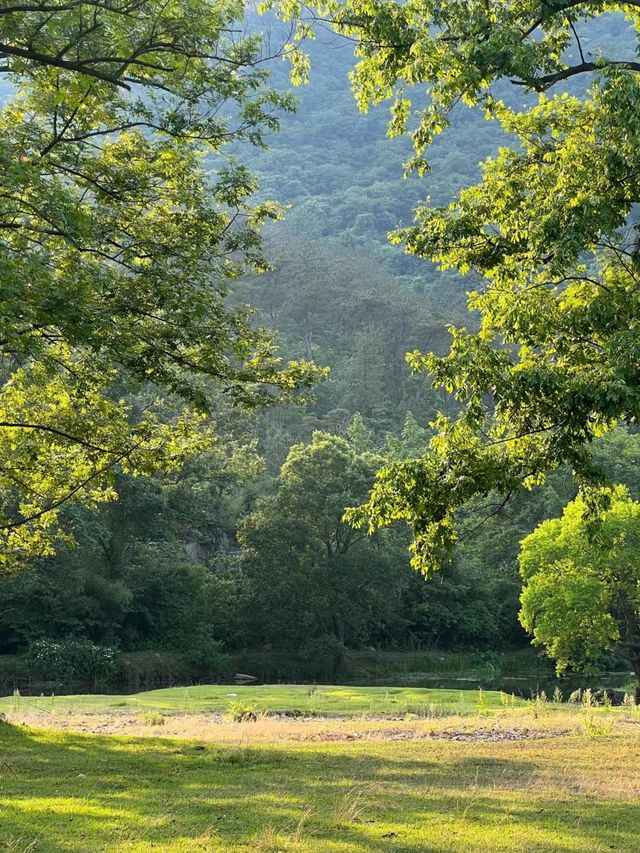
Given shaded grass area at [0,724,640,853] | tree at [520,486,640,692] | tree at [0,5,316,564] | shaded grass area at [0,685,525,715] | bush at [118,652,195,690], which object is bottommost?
shaded grass area at [0,724,640,853]

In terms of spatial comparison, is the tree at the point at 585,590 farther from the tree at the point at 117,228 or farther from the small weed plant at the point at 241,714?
the tree at the point at 117,228

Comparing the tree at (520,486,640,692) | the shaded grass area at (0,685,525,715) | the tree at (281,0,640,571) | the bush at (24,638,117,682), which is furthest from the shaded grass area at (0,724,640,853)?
the bush at (24,638,117,682)

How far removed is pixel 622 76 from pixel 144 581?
4067 centimetres

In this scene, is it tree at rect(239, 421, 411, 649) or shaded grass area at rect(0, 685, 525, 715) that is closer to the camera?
shaded grass area at rect(0, 685, 525, 715)

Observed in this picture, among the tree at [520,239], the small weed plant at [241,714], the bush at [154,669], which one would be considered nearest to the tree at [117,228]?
the tree at [520,239]

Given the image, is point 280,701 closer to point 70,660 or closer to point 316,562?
point 70,660

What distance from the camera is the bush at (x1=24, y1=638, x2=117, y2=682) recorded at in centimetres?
3931

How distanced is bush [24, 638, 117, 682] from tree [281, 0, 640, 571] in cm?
3208

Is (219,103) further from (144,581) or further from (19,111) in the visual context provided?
(144,581)

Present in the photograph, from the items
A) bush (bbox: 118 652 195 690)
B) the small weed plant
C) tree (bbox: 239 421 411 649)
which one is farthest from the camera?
tree (bbox: 239 421 411 649)

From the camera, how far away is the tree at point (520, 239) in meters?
9.47

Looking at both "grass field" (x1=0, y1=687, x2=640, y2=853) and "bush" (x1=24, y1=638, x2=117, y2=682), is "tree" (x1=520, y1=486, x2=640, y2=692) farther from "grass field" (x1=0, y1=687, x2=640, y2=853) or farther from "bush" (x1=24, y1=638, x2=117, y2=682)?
"bush" (x1=24, y1=638, x2=117, y2=682)

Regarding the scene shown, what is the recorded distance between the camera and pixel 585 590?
27.6 meters

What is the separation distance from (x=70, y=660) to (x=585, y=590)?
2380 cm
